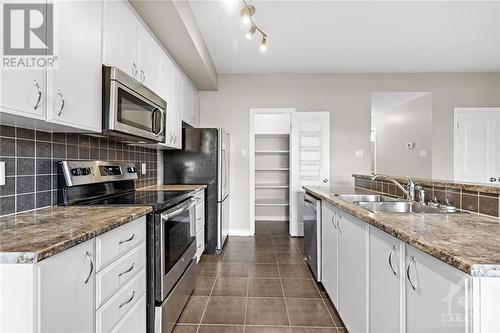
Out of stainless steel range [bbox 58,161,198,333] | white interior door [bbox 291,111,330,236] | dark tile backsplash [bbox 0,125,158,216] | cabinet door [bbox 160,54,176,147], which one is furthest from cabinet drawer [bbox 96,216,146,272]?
white interior door [bbox 291,111,330,236]

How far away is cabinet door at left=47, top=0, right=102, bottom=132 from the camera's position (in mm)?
1197

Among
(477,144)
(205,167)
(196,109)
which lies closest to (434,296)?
(205,167)

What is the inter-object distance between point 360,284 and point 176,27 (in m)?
2.42

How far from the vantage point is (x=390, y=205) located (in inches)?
79.6

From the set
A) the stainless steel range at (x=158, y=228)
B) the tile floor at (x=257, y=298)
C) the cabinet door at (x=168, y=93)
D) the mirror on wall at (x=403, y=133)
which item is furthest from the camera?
the mirror on wall at (x=403, y=133)

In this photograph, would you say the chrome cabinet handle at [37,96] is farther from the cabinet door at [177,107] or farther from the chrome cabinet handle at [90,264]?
the cabinet door at [177,107]

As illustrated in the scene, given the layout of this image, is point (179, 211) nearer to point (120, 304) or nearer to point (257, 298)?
point (120, 304)

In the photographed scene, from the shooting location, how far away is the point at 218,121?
4352 millimetres

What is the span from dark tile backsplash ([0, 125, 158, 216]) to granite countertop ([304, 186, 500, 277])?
1.78 metres

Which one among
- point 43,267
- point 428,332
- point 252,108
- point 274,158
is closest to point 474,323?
point 428,332

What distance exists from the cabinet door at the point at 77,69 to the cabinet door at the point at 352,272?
5.41 feet

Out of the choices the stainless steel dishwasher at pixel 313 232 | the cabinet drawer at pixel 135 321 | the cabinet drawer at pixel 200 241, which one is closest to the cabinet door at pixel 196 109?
the cabinet drawer at pixel 200 241

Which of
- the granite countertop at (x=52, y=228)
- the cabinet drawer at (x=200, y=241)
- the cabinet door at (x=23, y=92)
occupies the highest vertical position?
the cabinet door at (x=23, y=92)

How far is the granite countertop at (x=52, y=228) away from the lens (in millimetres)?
756
